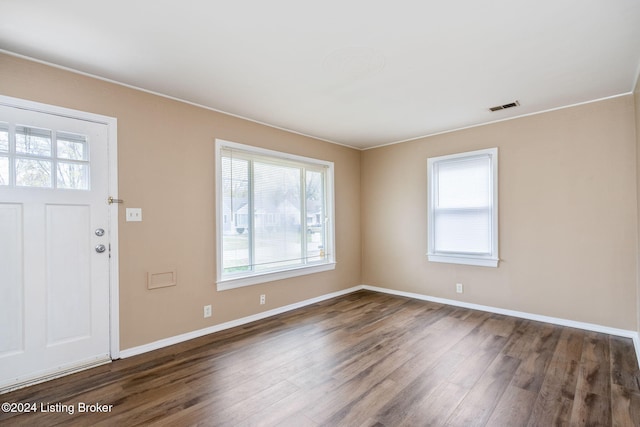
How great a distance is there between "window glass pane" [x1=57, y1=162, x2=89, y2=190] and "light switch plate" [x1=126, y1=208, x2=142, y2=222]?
0.38 metres

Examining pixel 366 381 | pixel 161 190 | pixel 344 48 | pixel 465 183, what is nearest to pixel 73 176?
pixel 161 190

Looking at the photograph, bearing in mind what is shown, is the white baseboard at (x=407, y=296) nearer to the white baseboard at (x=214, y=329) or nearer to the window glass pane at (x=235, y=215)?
the white baseboard at (x=214, y=329)

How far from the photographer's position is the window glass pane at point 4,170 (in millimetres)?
2315

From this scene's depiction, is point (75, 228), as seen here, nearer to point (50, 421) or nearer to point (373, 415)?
point (50, 421)

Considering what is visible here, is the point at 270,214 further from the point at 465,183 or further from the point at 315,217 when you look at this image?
the point at 465,183

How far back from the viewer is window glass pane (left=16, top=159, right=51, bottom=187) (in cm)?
239

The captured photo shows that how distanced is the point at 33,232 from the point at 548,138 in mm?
5240

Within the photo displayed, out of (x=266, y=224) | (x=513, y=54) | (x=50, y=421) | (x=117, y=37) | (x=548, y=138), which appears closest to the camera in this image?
(x=50, y=421)

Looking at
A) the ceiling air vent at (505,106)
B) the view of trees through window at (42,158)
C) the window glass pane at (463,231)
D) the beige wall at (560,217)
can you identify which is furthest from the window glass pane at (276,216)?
the ceiling air vent at (505,106)

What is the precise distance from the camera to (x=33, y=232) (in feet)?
7.97

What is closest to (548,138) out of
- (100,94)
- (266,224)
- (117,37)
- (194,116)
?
(266,224)

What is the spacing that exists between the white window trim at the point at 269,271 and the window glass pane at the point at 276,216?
0.47ft

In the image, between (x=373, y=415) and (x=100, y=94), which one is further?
(x=100, y=94)

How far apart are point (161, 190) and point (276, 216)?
1.53 metres
